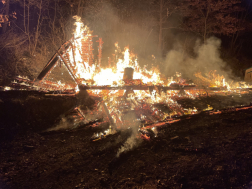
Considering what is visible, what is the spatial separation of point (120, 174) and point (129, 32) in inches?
639

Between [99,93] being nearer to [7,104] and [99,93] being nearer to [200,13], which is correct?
[7,104]

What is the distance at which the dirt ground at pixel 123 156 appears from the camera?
266cm

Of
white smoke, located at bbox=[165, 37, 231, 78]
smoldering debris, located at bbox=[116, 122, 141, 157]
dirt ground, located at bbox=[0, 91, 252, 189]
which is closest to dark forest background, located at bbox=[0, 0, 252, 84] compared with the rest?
white smoke, located at bbox=[165, 37, 231, 78]

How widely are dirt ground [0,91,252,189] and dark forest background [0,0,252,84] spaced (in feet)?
31.1

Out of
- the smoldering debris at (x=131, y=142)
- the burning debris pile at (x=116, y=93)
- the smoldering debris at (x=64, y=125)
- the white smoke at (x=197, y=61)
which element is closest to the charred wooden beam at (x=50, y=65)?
the burning debris pile at (x=116, y=93)

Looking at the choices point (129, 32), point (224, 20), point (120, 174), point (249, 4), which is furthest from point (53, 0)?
point (249, 4)

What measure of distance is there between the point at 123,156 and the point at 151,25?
16378mm

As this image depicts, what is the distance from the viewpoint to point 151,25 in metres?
17.2

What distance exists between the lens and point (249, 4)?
18672mm

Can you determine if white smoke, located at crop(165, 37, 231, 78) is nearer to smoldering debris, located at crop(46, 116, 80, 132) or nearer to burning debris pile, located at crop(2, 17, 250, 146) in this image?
burning debris pile, located at crop(2, 17, 250, 146)

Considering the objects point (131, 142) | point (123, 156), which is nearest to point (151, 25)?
point (131, 142)

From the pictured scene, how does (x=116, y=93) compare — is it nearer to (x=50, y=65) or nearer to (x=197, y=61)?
(x=50, y=65)

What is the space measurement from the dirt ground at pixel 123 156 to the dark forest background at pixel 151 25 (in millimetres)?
9479

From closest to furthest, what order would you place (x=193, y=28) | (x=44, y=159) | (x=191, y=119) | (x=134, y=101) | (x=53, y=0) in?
(x=44, y=159) → (x=191, y=119) → (x=134, y=101) → (x=53, y=0) → (x=193, y=28)
